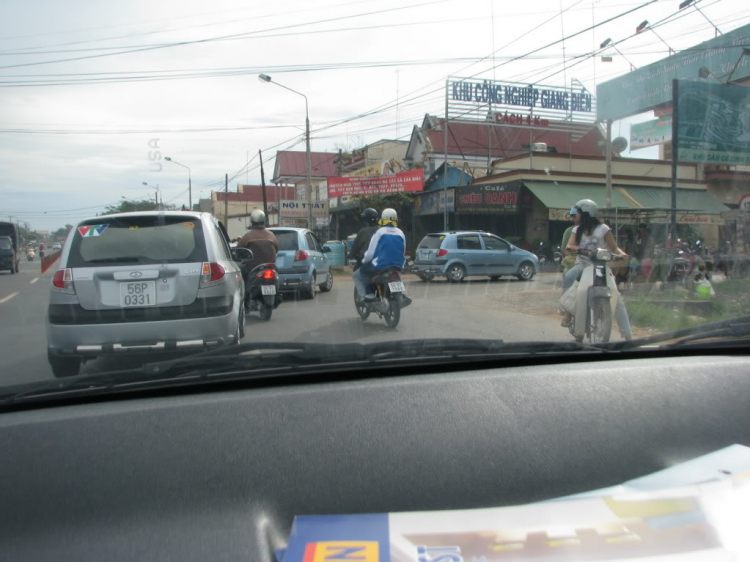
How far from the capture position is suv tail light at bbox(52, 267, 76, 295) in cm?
471

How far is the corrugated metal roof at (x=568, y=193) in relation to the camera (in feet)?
71.7

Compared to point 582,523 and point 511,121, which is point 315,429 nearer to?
point 582,523

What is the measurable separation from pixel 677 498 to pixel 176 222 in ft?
14.2

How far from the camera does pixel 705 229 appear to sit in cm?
1734

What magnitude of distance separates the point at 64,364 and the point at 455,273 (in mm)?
12353

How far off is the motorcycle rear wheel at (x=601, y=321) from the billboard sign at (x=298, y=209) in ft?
79.8

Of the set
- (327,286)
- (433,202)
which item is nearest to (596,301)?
(327,286)

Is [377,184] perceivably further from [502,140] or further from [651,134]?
[651,134]

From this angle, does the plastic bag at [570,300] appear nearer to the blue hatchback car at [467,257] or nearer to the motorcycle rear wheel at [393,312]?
the motorcycle rear wheel at [393,312]

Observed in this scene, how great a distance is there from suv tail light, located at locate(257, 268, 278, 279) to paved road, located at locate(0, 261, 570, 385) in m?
0.65

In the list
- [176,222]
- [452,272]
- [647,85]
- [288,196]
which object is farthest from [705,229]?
[288,196]

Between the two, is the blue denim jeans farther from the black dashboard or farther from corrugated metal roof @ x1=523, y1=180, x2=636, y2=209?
corrugated metal roof @ x1=523, y1=180, x2=636, y2=209

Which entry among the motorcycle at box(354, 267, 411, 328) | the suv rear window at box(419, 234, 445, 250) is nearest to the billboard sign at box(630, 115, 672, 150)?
the suv rear window at box(419, 234, 445, 250)

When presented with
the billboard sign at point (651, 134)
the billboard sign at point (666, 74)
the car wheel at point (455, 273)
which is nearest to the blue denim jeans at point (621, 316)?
the billboard sign at point (666, 74)
